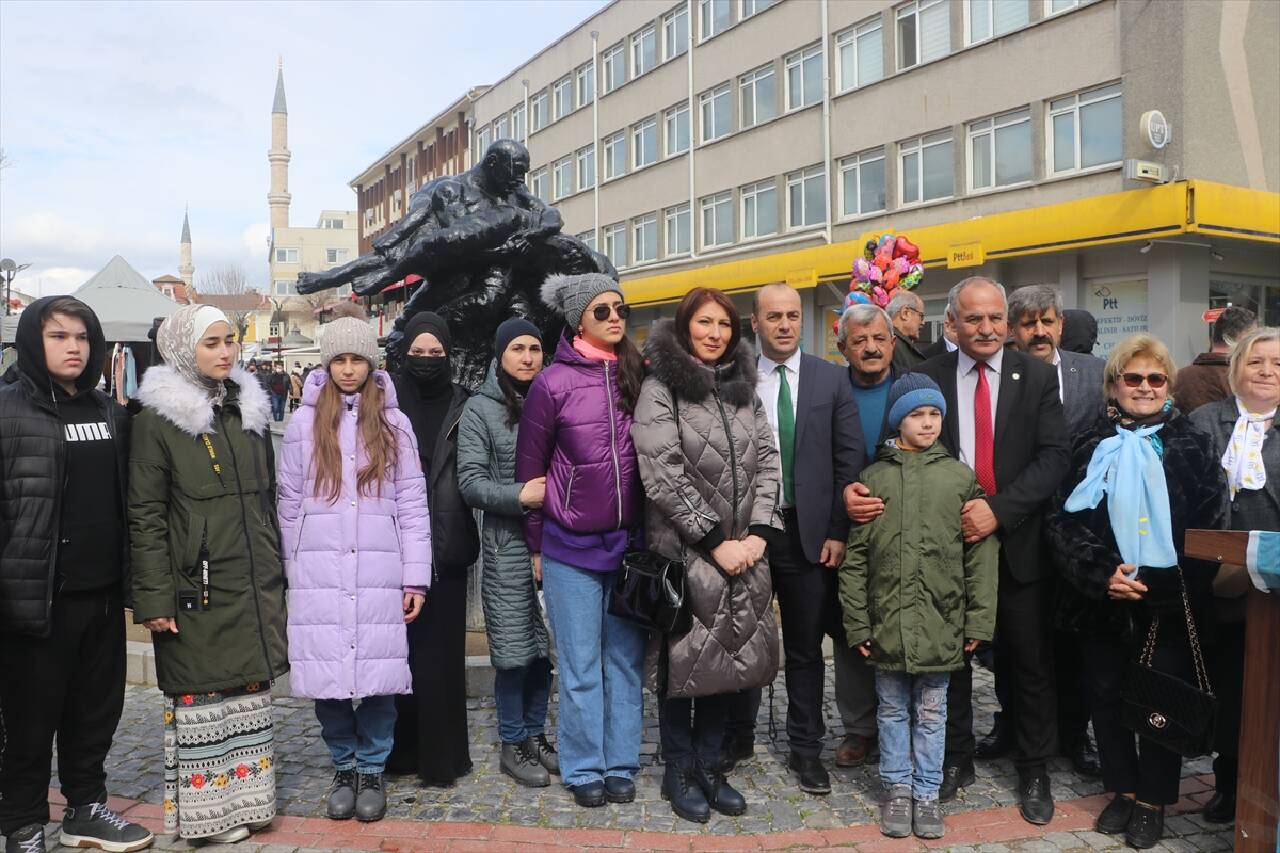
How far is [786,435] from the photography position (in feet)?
15.5

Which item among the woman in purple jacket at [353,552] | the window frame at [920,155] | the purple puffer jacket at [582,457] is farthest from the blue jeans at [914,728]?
the window frame at [920,155]

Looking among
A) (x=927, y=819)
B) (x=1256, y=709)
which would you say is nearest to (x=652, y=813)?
(x=927, y=819)

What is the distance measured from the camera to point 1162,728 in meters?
3.94

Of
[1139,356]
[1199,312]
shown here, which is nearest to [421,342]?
[1139,356]

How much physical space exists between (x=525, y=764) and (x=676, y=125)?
96.8 ft

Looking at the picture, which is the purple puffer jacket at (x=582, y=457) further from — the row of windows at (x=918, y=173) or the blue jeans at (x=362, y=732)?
the row of windows at (x=918, y=173)

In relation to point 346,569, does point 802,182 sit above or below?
above

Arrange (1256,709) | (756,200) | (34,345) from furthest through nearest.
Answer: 1. (756,200)
2. (34,345)
3. (1256,709)

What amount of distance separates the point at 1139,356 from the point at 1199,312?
15749 mm

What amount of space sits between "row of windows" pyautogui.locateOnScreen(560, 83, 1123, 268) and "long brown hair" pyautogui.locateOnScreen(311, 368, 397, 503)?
17.5m

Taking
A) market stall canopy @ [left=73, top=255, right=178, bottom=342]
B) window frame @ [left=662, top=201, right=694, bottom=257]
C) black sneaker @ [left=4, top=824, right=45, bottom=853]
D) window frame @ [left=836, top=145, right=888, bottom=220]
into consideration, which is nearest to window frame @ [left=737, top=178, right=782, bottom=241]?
window frame @ [left=662, top=201, right=694, bottom=257]

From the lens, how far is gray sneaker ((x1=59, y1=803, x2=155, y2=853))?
4.09 metres

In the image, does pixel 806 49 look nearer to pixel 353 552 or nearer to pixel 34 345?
pixel 353 552

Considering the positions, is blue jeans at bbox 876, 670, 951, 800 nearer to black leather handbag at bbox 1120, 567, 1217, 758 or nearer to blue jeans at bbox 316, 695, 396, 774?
black leather handbag at bbox 1120, 567, 1217, 758
